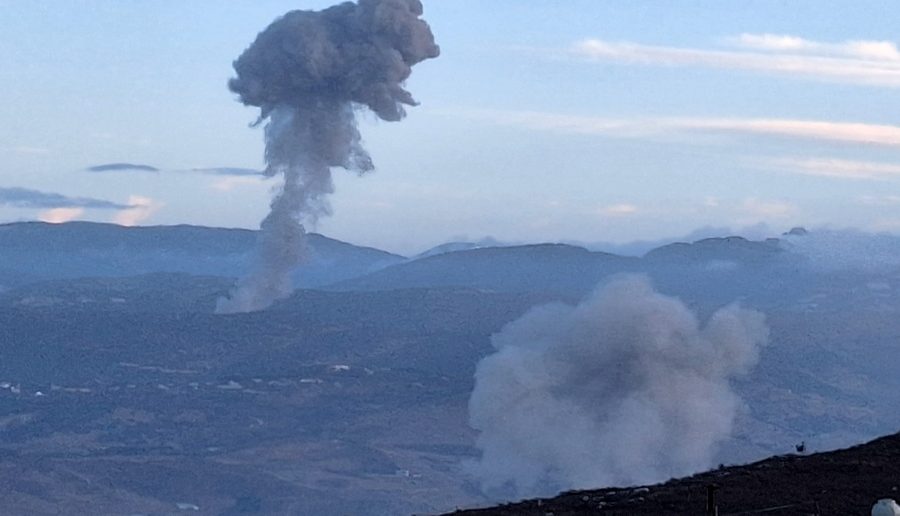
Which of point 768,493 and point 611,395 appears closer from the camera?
point 768,493

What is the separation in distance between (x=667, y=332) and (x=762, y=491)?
7981 cm

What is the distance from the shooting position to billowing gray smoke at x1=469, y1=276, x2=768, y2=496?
11669 centimetres

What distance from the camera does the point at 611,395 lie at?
12450 cm

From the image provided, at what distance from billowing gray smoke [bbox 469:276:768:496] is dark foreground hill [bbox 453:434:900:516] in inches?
2151

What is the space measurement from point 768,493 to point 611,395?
252ft

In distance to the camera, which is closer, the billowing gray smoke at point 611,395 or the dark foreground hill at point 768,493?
the dark foreground hill at point 768,493

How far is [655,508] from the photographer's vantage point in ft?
152

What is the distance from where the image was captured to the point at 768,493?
4778cm

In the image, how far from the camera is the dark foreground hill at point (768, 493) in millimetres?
45812

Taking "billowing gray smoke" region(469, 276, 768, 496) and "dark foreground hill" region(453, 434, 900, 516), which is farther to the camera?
"billowing gray smoke" region(469, 276, 768, 496)

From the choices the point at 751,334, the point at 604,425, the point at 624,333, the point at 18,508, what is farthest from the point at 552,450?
the point at 18,508

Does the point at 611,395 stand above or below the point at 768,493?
below

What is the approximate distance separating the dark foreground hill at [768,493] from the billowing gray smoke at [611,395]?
54.6m

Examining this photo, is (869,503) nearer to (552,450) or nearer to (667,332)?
(552,450)
